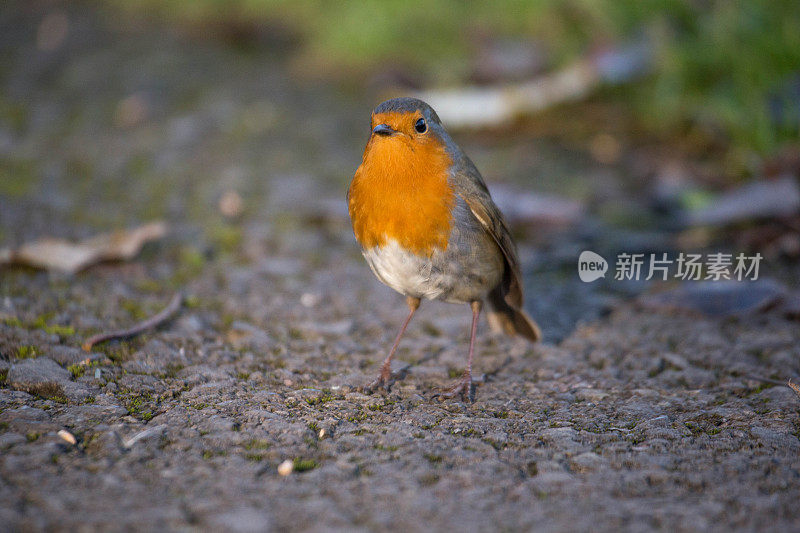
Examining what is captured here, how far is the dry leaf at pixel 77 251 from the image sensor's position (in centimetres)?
354

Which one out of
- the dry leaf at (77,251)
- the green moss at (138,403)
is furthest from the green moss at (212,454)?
the dry leaf at (77,251)

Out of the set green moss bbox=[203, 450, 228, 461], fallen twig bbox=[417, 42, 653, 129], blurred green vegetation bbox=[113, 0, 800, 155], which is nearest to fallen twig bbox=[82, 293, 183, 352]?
green moss bbox=[203, 450, 228, 461]

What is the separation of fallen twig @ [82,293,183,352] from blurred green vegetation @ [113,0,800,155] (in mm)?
3540

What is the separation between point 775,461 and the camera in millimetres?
2275

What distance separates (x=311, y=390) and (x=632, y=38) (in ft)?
14.0

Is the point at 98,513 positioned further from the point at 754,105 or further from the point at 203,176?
the point at 754,105

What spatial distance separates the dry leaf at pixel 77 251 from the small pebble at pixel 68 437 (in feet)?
4.99

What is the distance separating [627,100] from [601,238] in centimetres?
203

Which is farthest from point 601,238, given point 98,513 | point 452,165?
point 98,513

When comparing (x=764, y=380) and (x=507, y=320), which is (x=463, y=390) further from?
(x=764, y=380)

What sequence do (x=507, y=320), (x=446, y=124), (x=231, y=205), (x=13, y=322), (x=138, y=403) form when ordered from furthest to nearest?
(x=446, y=124) → (x=231, y=205) → (x=507, y=320) → (x=13, y=322) → (x=138, y=403)

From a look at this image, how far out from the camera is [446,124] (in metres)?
5.84

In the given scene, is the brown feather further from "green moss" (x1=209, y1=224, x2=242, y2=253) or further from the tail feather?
"green moss" (x1=209, y1=224, x2=242, y2=253)

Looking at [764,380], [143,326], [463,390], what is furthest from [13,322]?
[764,380]
